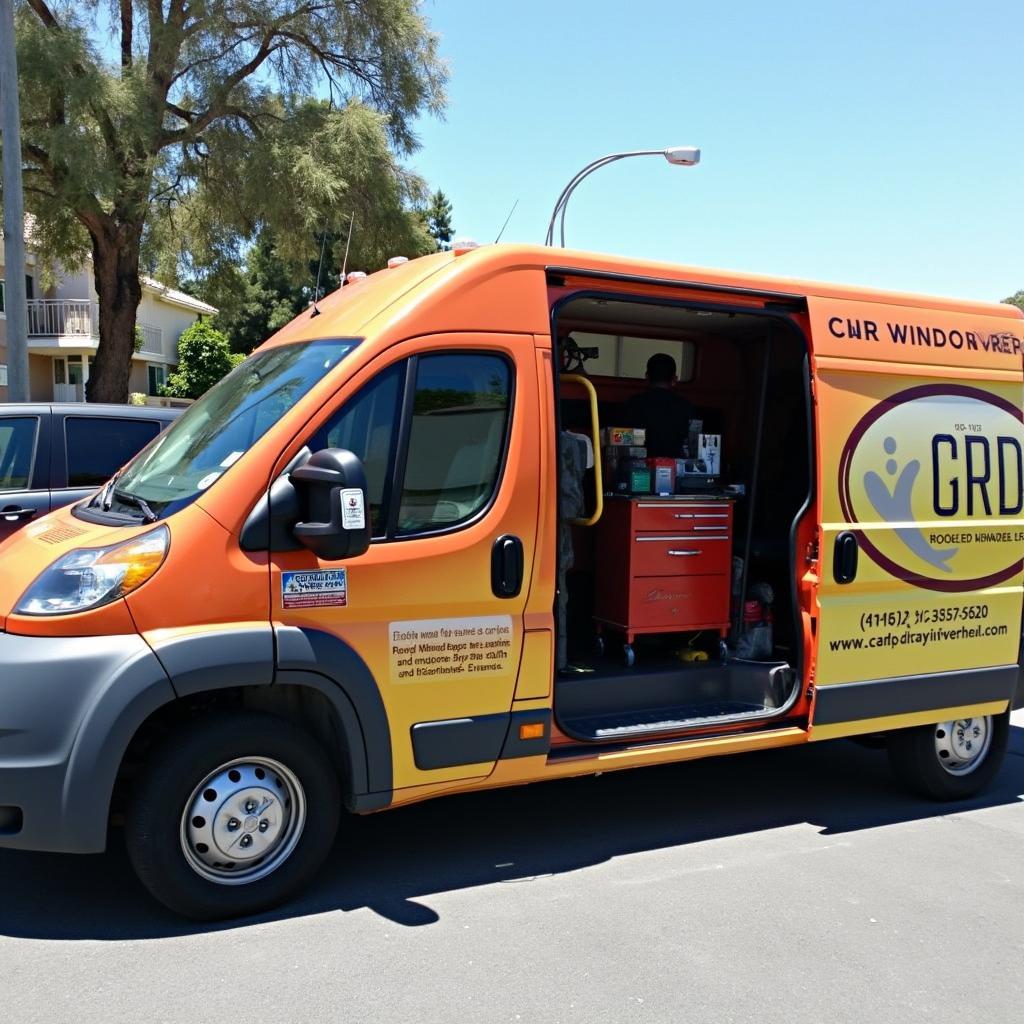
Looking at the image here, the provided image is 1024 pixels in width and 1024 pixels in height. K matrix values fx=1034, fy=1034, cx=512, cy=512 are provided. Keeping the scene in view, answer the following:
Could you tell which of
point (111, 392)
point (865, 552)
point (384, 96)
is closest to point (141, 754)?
point (865, 552)

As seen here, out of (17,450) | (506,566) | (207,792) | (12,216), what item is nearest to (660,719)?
(506,566)

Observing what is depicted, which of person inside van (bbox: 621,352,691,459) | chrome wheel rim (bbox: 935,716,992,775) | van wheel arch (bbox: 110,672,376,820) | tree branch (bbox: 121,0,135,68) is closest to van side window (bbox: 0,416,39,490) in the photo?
van wheel arch (bbox: 110,672,376,820)

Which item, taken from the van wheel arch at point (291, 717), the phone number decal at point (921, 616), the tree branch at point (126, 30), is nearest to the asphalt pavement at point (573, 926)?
the van wheel arch at point (291, 717)

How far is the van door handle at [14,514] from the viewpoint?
6695 millimetres

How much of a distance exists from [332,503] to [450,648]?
31.8 inches

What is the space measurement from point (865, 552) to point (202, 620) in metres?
3.24

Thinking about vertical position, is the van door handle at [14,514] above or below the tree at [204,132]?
below

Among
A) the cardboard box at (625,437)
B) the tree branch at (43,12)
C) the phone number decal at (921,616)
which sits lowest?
the phone number decal at (921,616)

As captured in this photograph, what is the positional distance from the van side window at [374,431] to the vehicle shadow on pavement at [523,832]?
1519 millimetres

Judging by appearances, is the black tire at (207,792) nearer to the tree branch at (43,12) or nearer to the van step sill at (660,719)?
the van step sill at (660,719)

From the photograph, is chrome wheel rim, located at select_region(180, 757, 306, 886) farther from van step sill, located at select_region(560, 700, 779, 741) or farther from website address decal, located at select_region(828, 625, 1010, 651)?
website address decal, located at select_region(828, 625, 1010, 651)

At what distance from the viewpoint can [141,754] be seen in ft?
12.5

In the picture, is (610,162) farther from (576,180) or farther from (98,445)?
(98,445)

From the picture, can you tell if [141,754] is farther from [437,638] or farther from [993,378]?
[993,378]
